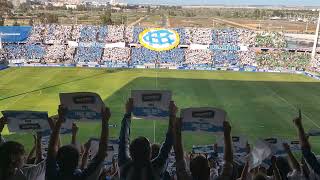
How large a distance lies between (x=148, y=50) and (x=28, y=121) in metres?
55.7

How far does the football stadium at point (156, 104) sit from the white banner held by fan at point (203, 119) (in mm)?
16

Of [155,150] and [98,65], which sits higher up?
[155,150]

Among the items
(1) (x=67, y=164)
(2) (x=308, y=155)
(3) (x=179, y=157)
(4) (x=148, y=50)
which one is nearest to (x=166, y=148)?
(3) (x=179, y=157)

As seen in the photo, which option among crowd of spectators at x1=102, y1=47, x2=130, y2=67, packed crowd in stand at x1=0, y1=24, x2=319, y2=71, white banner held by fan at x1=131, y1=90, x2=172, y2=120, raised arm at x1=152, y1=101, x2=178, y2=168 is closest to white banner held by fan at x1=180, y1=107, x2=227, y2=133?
raised arm at x1=152, y1=101, x2=178, y2=168

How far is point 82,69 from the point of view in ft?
174

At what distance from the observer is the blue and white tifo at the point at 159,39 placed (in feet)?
205

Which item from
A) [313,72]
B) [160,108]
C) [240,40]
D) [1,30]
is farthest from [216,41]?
[160,108]

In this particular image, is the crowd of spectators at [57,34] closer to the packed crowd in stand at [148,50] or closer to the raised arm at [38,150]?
the packed crowd in stand at [148,50]

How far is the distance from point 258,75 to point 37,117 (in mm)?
46225

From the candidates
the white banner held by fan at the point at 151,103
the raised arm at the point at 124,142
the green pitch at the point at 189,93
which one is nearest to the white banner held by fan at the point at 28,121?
the white banner held by fan at the point at 151,103

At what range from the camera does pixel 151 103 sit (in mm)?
6770

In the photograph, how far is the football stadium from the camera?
15.9ft

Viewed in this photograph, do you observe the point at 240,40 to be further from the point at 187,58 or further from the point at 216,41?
the point at 187,58

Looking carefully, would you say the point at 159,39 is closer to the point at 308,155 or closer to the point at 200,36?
the point at 200,36
